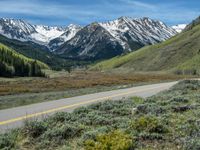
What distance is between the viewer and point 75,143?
37.8 ft

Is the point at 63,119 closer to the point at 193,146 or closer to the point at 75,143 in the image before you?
the point at 75,143

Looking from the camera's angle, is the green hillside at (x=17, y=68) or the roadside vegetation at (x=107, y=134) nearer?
the roadside vegetation at (x=107, y=134)

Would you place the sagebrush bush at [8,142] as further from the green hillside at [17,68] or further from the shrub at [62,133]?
the green hillside at [17,68]

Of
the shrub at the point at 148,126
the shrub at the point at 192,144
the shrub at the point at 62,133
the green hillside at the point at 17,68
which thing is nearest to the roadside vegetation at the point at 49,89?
the shrub at the point at 62,133

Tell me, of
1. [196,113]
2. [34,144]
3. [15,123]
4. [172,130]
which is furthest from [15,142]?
[196,113]

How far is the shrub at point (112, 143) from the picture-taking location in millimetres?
9953

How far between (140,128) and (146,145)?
5.06 ft

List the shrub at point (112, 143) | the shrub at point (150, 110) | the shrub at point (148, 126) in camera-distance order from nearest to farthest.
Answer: the shrub at point (112, 143) < the shrub at point (148, 126) < the shrub at point (150, 110)

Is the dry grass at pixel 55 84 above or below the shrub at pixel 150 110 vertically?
below

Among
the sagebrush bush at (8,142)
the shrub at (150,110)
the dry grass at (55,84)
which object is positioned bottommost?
the dry grass at (55,84)

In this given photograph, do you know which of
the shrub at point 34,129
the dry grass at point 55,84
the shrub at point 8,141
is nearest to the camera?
→ the shrub at point 8,141

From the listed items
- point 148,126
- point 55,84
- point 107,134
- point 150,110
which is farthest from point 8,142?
point 55,84

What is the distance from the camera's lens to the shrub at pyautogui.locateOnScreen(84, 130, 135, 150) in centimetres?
995

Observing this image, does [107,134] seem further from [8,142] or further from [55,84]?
[55,84]
